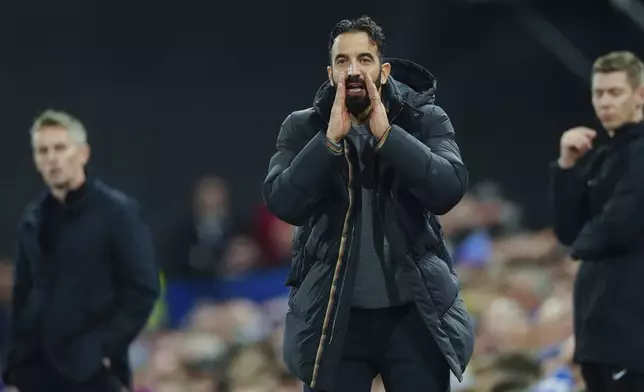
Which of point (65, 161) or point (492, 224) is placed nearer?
point (65, 161)

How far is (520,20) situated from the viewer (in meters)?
9.25

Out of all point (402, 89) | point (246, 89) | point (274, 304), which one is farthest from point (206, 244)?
point (402, 89)

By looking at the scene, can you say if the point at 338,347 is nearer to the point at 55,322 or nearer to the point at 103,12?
the point at 55,322

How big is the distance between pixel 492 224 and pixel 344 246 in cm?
559

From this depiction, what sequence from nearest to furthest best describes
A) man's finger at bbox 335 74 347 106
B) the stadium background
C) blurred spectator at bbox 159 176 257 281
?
man's finger at bbox 335 74 347 106 → blurred spectator at bbox 159 176 257 281 → the stadium background

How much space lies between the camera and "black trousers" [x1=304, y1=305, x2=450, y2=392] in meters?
2.98

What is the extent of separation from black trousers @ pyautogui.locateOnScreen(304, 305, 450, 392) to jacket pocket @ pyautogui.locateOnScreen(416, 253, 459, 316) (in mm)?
70

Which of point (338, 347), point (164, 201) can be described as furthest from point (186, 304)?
point (338, 347)

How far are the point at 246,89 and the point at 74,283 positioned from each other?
5191 mm

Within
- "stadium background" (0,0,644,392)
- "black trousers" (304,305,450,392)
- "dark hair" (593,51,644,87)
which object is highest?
"stadium background" (0,0,644,392)

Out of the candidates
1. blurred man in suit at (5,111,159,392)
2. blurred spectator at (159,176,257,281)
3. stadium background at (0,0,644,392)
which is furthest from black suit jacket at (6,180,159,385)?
blurred spectator at (159,176,257,281)

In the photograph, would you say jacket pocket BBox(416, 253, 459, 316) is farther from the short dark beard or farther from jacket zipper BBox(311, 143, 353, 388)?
the short dark beard

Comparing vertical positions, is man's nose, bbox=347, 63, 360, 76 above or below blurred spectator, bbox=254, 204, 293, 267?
above

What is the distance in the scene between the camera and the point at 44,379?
4199mm
